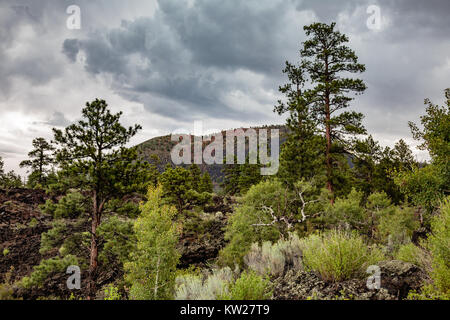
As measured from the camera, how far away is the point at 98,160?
12992 millimetres

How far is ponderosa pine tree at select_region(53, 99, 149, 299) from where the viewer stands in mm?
12414

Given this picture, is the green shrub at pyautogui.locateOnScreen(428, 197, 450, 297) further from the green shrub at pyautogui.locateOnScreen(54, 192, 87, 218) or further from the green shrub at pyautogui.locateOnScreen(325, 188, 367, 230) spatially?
the green shrub at pyautogui.locateOnScreen(54, 192, 87, 218)

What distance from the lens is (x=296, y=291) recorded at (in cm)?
531

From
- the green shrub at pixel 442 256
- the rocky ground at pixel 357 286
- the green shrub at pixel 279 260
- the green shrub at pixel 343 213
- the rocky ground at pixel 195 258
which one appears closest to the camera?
the green shrub at pixel 442 256

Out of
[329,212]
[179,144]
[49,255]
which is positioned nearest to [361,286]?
[329,212]

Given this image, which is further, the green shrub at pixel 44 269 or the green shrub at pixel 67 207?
the green shrub at pixel 67 207

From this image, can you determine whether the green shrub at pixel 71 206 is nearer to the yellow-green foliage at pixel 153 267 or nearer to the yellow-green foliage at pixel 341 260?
the yellow-green foliage at pixel 153 267

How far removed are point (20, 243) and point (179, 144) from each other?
501ft

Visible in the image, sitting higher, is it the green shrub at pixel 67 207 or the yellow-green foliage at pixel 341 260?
the green shrub at pixel 67 207

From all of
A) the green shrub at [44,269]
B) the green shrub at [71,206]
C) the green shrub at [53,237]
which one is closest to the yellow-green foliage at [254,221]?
the green shrub at [44,269]

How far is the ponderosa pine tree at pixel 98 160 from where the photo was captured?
12.4 metres

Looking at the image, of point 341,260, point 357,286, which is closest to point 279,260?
point 341,260

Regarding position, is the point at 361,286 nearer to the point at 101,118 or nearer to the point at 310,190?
the point at 310,190

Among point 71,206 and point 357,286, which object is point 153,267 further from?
point 357,286
